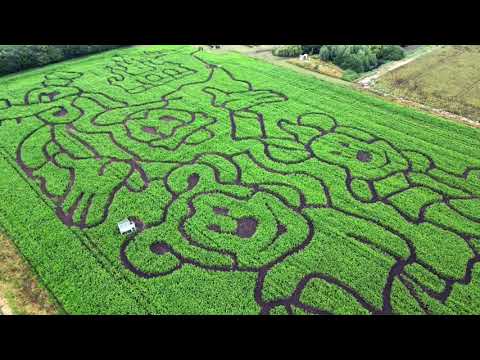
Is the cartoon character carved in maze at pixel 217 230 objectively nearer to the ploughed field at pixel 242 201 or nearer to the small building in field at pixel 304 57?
the ploughed field at pixel 242 201

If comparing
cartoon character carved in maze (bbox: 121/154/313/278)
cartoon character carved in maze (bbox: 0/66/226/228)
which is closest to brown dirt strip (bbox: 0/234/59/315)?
cartoon character carved in maze (bbox: 0/66/226/228)

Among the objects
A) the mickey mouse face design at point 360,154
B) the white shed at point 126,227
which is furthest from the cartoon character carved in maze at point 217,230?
the mickey mouse face design at point 360,154

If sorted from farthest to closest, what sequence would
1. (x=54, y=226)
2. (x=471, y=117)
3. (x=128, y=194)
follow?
(x=471, y=117) < (x=128, y=194) < (x=54, y=226)

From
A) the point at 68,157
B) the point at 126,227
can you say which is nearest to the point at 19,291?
the point at 126,227

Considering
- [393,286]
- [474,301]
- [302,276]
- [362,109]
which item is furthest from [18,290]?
[362,109]

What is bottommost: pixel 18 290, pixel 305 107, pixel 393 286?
pixel 18 290

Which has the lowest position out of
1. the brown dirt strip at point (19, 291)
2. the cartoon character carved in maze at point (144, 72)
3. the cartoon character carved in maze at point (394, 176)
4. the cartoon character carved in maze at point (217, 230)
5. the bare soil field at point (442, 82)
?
the brown dirt strip at point (19, 291)

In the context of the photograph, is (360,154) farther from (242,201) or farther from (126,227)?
(126,227)

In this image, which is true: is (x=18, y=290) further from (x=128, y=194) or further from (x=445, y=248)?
(x=445, y=248)
